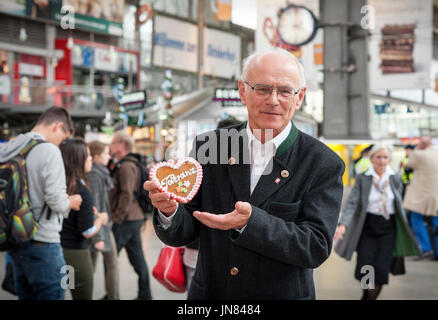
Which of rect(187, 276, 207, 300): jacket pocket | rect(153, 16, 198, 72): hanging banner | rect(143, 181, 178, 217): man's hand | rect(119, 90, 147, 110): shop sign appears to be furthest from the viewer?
rect(153, 16, 198, 72): hanging banner

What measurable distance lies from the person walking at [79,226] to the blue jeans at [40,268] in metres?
0.78

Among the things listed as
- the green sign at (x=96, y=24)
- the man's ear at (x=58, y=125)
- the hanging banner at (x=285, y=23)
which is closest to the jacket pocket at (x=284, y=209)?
the man's ear at (x=58, y=125)

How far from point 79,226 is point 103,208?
3.00 feet

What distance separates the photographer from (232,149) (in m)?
2.13

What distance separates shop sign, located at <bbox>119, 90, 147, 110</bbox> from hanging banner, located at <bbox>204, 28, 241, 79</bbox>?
841 centimetres

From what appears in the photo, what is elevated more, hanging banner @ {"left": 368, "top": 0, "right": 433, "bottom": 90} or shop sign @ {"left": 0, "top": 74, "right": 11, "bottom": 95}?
shop sign @ {"left": 0, "top": 74, "right": 11, "bottom": 95}

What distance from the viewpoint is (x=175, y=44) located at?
2217cm

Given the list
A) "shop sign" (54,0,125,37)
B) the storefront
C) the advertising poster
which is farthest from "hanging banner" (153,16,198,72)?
"shop sign" (54,0,125,37)

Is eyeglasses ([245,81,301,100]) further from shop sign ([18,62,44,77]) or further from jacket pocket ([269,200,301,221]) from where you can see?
shop sign ([18,62,44,77])

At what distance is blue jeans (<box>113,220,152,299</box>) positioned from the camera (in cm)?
593
